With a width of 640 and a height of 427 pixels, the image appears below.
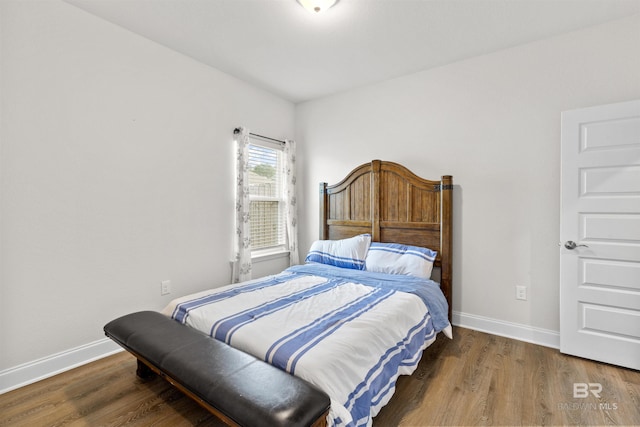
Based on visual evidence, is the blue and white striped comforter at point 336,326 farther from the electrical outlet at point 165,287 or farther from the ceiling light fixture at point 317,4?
the ceiling light fixture at point 317,4

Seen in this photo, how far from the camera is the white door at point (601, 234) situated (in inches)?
89.3

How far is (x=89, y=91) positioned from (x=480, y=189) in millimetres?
3436

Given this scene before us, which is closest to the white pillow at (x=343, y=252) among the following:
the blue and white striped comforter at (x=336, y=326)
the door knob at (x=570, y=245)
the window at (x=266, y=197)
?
the blue and white striped comforter at (x=336, y=326)

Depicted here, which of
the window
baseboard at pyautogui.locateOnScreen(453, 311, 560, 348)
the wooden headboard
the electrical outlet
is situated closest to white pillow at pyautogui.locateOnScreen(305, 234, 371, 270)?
the wooden headboard

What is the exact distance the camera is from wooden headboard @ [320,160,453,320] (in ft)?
10.00

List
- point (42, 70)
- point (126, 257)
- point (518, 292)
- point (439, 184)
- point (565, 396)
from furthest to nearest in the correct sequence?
point (439, 184)
point (518, 292)
point (126, 257)
point (42, 70)
point (565, 396)

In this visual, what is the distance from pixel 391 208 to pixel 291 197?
1.37 m

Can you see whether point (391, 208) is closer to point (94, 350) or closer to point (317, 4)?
point (317, 4)

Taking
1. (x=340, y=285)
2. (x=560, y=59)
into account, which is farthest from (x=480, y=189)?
(x=340, y=285)

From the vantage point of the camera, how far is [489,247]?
2963 millimetres

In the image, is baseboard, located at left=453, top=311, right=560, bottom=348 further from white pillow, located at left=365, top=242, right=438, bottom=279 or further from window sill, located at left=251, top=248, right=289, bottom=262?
window sill, located at left=251, top=248, right=289, bottom=262

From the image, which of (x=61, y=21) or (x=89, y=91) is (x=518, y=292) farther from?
(x=61, y=21)

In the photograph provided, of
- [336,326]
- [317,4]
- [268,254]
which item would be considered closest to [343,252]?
[268,254]

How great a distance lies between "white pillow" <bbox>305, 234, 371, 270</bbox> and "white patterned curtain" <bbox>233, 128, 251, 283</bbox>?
2.43 feet
